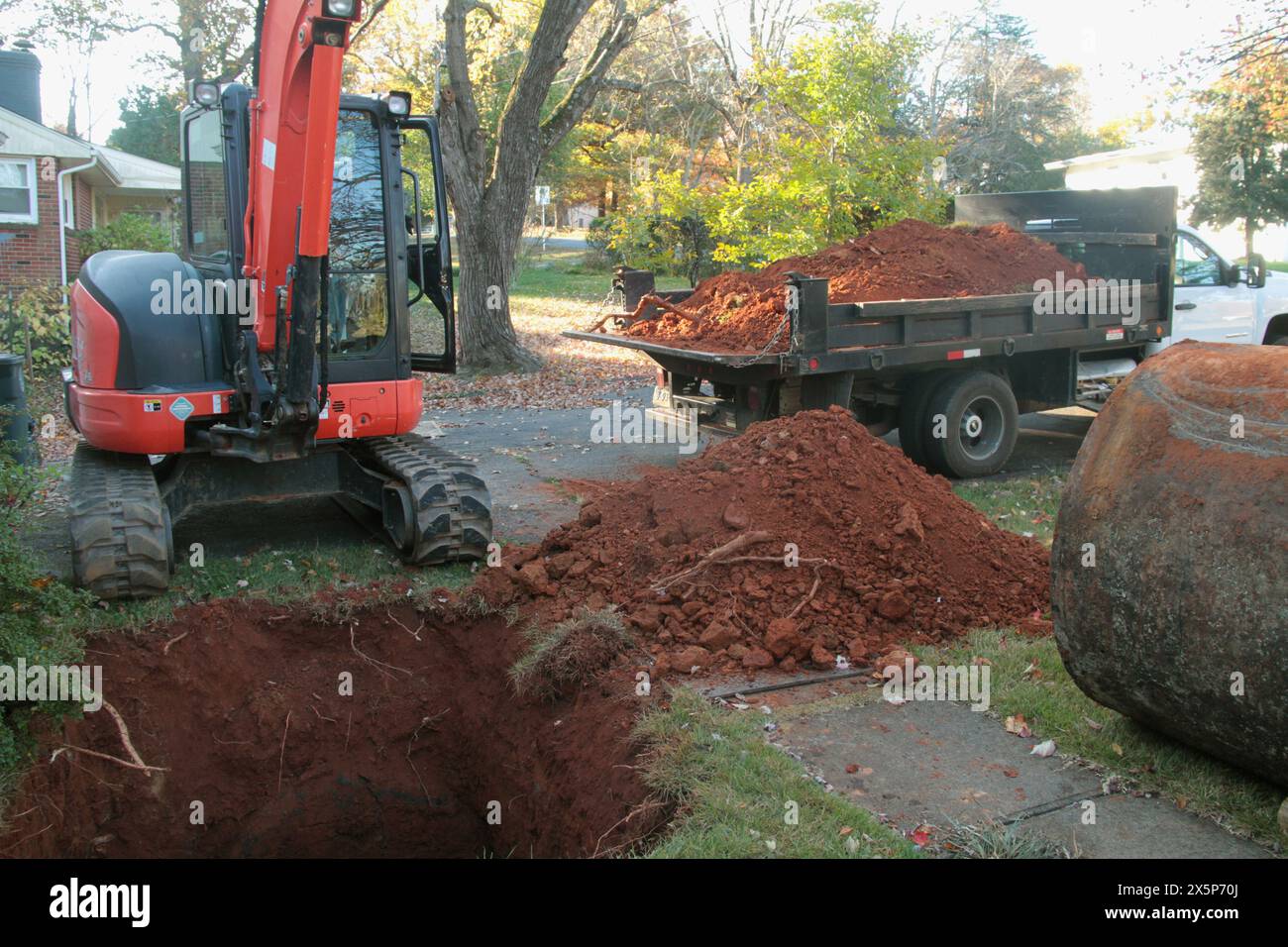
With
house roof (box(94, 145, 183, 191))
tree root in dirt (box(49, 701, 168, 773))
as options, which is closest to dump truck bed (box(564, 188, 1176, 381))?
tree root in dirt (box(49, 701, 168, 773))

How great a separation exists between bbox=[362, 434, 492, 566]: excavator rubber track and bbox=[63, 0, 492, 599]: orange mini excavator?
0.04ft

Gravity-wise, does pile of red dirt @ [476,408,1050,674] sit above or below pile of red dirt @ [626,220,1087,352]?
below

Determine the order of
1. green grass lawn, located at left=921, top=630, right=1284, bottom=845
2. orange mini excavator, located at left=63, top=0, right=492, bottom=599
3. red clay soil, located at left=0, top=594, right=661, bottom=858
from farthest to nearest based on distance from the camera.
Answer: orange mini excavator, located at left=63, top=0, right=492, bottom=599 < red clay soil, located at left=0, top=594, right=661, bottom=858 < green grass lawn, located at left=921, top=630, right=1284, bottom=845

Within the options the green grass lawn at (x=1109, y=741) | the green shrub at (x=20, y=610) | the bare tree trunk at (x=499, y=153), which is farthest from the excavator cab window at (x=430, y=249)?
the bare tree trunk at (x=499, y=153)

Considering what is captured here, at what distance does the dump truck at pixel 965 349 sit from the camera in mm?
8914

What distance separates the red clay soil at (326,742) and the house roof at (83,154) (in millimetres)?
18876

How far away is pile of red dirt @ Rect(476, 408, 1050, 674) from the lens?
5895 mm

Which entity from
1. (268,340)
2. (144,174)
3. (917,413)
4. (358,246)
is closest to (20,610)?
(268,340)

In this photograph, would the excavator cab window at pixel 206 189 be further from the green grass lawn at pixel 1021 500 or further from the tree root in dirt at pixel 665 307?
the green grass lawn at pixel 1021 500

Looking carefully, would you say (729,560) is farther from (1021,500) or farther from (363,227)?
(1021,500)

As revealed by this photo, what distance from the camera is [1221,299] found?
12.1 metres

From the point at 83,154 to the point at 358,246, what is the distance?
58.7ft

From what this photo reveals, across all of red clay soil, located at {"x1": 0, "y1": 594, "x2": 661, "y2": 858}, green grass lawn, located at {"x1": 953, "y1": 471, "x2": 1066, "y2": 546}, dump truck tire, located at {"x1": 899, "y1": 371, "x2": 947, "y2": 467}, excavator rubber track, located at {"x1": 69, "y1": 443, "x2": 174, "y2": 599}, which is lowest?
red clay soil, located at {"x1": 0, "y1": 594, "x2": 661, "y2": 858}

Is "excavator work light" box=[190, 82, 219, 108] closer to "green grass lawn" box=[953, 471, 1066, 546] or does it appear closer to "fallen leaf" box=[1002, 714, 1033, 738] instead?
"fallen leaf" box=[1002, 714, 1033, 738]
